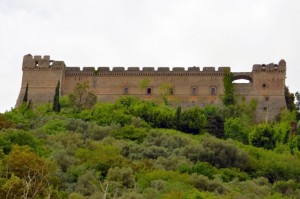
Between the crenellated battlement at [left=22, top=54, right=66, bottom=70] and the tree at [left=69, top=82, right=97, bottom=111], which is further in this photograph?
the crenellated battlement at [left=22, top=54, right=66, bottom=70]

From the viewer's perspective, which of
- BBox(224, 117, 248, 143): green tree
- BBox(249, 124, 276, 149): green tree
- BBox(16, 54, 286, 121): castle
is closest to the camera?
BBox(249, 124, 276, 149): green tree

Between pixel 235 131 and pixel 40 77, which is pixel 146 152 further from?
pixel 40 77

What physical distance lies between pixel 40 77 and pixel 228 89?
14868mm

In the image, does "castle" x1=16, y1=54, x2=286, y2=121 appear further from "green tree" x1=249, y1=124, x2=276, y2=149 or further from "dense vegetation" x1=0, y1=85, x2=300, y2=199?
"green tree" x1=249, y1=124, x2=276, y2=149

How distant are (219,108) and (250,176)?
1510 centimetres

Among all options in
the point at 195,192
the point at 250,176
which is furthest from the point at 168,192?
the point at 250,176

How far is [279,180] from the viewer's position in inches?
1682

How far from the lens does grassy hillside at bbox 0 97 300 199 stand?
34.1 metres

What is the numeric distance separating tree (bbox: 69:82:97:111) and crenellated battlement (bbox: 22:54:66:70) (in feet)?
10.3

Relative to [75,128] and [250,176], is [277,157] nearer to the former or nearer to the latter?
[250,176]

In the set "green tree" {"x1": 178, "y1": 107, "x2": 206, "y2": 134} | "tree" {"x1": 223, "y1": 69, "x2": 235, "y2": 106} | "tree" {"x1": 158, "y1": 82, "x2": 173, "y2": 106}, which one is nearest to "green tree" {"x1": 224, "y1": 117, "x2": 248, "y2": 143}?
"green tree" {"x1": 178, "y1": 107, "x2": 206, "y2": 134}

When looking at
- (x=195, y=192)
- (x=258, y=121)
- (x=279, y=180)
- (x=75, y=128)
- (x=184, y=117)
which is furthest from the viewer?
(x=258, y=121)

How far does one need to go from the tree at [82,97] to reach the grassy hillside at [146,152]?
0.36 metres

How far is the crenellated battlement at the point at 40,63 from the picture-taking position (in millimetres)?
61781
